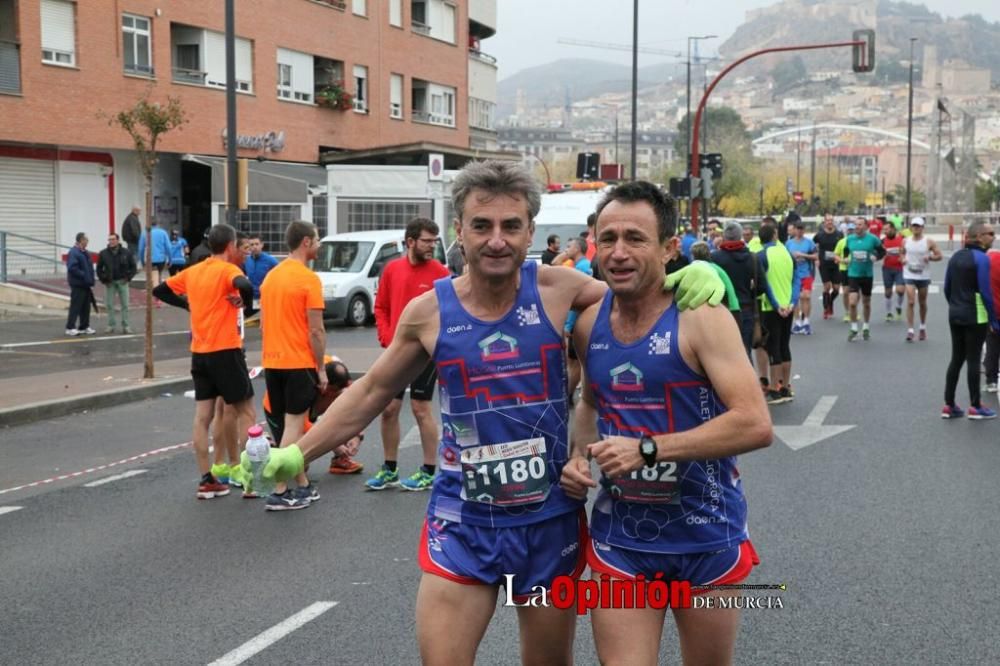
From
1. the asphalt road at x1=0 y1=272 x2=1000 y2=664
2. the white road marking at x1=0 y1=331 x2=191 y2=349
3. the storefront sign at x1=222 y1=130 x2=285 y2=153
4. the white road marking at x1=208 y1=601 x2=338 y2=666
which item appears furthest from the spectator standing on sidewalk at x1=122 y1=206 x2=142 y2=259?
the white road marking at x1=208 y1=601 x2=338 y2=666

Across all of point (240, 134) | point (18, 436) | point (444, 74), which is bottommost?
point (18, 436)

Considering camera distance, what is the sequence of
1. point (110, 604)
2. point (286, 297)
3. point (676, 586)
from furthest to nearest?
point (286, 297), point (110, 604), point (676, 586)

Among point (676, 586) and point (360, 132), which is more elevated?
point (360, 132)

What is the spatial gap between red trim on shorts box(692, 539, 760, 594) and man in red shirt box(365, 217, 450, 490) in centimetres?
528

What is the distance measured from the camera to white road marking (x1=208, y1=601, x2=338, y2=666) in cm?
543

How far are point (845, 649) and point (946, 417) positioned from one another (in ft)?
24.0

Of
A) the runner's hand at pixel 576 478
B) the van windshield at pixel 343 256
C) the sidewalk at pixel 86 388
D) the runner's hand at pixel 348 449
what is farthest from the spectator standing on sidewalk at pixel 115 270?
the runner's hand at pixel 576 478

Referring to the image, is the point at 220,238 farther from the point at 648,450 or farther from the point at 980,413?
the point at 980,413

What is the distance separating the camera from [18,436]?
1213 cm

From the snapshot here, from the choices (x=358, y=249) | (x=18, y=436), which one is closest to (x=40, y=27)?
(x=358, y=249)

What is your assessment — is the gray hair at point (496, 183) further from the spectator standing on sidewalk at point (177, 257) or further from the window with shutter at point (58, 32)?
the window with shutter at point (58, 32)

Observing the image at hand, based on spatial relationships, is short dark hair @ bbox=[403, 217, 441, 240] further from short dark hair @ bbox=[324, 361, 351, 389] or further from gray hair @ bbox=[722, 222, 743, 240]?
gray hair @ bbox=[722, 222, 743, 240]

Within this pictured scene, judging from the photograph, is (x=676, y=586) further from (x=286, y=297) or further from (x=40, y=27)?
(x=40, y=27)

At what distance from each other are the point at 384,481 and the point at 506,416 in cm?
541
